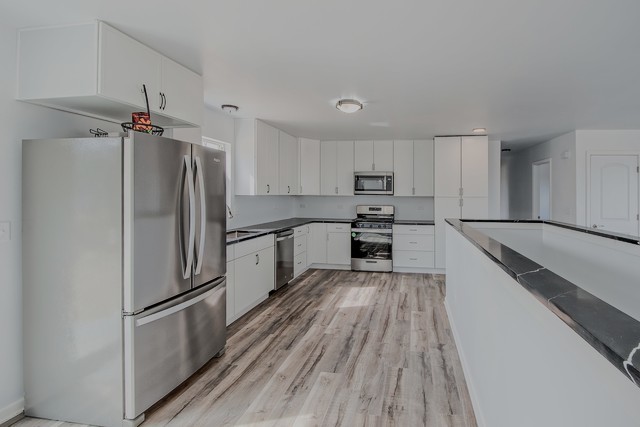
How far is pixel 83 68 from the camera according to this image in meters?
2.10

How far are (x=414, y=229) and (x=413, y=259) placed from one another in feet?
1.61

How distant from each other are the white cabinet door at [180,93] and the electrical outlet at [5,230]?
1.09m

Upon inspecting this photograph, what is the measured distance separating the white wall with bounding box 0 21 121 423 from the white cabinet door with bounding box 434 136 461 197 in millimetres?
5214

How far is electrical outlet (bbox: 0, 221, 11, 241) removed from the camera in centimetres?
212

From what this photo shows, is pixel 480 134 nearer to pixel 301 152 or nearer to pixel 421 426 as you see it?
pixel 301 152

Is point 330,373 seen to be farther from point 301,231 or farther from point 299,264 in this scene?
point 301,231

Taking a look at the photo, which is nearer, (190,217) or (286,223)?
(190,217)

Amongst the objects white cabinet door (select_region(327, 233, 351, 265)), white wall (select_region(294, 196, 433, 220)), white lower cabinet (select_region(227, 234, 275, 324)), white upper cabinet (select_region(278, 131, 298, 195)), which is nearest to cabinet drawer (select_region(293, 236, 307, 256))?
white cabinet door (select_region(327, 233, 351, 265))

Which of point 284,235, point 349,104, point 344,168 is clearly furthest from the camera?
point 344,168

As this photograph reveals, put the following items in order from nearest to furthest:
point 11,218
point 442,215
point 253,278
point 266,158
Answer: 1. point 11,218
2. point 253,278
3. point 266,158
4. point 442,215

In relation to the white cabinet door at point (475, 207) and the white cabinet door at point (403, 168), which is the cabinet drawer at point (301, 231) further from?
the white cabinet door at point (475, 207)

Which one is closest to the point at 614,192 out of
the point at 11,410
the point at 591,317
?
the point at 591,317

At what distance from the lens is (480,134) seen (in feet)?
19.0

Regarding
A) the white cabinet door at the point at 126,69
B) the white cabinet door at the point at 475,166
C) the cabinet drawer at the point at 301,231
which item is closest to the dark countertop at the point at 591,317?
the white cabinet door at the point at 126,69
